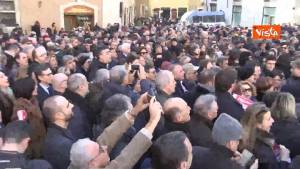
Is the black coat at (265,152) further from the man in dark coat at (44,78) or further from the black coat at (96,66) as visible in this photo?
the black coat at (96,66)

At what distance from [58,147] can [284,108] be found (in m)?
2.37

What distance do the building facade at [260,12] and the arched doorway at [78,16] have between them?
13593mm

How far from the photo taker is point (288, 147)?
4789 mm

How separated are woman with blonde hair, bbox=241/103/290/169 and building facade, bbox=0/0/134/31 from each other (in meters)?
24.1

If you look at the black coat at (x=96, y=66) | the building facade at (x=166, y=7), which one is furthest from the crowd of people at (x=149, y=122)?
the building facade at (x=166, y=7)

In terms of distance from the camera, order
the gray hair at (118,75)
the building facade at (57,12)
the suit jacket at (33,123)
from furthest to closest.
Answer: the building facade at (57,12)
the gray hair at (118,75)
the suit jacket at (33,123)

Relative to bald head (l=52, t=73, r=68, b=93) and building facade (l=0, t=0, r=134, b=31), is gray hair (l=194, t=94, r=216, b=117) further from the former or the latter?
building facade (l=0, t=0, r=134, b=31)

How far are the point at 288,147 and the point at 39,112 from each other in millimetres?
2722

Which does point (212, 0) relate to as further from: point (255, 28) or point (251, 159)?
point (251, 159)

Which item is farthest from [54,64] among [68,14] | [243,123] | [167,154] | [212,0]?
[212,0]

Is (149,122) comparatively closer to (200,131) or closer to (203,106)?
(200,131)

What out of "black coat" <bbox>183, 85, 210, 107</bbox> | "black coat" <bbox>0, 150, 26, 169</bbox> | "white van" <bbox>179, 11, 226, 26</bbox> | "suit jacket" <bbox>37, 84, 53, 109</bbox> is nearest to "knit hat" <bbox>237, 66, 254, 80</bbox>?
"black coat" <bbox>183, 85, 210, 107</bbox>

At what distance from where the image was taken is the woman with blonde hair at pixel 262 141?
4352mm

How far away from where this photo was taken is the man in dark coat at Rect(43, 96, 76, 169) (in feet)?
14.4
